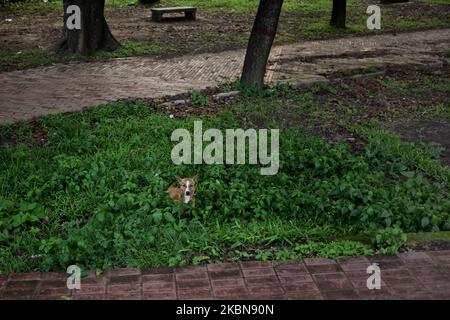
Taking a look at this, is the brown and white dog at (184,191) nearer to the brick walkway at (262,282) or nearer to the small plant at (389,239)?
the brick walkway at (262,282)

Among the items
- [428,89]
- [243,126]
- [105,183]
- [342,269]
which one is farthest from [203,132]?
[428,89]

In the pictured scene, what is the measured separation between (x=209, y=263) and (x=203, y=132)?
9.53 feet

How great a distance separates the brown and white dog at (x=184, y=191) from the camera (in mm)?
5242

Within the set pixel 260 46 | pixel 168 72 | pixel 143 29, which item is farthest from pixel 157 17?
pixel 260 46

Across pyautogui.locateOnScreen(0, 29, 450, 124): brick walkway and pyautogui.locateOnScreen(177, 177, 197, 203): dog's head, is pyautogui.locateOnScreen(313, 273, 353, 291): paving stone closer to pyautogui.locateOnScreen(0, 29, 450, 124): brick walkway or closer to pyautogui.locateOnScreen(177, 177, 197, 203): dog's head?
pyautogui.locateOnScreen(177, 177, 197, 203): dog's head

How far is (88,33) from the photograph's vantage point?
41.0 ft

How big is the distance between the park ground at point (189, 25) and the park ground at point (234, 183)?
418cm

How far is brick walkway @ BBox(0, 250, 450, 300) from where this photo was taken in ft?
13.2

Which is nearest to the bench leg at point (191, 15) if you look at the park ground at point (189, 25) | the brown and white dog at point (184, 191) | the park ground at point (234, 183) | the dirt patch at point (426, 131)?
the park ground at point (189, 25)

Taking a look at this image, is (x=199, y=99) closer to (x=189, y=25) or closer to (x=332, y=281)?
(x=332, y=281)

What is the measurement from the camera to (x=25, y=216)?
5.09 metres

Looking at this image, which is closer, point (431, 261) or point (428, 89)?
point (431, 261)
